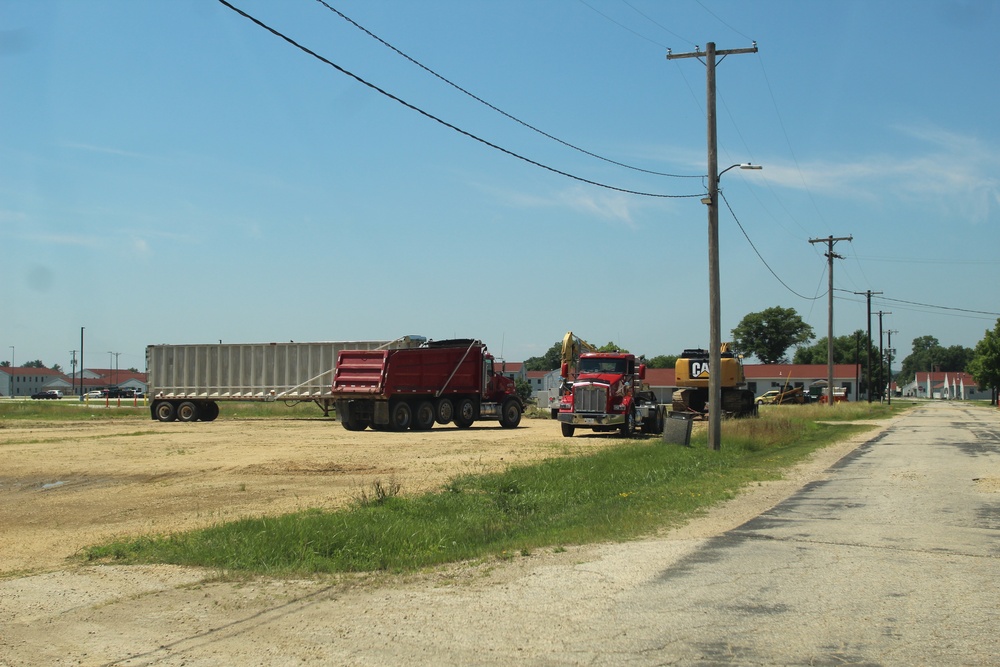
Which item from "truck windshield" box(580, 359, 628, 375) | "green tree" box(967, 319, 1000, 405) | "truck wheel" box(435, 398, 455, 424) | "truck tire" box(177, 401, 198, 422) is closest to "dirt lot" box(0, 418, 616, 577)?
"truck wheel" box(435, 398, 455, 424)

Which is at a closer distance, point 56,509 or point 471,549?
point 471,549

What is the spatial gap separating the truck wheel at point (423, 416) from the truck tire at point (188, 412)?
44.5 feet

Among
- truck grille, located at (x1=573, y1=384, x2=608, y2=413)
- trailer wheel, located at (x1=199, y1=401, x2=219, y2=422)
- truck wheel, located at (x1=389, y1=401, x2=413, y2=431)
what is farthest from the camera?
trailer wheel, located at (x1=199, y1=401, x2=219, y2=422)

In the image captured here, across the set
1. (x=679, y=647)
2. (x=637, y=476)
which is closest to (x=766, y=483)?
(x=637, y=476)

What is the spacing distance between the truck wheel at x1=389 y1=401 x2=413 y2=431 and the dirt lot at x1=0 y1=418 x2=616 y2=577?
76 cm

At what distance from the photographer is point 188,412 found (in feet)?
141

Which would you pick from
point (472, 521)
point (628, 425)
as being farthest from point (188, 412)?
point (472, 521)

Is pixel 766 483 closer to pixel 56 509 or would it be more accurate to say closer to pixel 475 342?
pixel 56 509

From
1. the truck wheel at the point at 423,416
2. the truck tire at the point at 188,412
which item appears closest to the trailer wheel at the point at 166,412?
the truck tire at the point at 188,412

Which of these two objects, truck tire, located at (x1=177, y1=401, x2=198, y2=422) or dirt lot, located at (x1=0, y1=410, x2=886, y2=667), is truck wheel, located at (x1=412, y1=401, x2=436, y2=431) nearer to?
truck tire, located at (x1=177, y1=401, x2=198, y2=422)

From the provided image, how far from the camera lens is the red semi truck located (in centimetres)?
3114

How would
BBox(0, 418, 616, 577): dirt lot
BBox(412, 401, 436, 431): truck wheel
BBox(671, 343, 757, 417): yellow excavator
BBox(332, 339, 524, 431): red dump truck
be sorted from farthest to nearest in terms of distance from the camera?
BBox(671, 343, 757, 417): yellow excavator, BBox(412, 401, 436, 431): truck wheel, BBox(332, 339, 524, 431): red dump truck, BBox(0, 418, 616, 577): dirt lot

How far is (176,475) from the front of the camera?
60.6 ft

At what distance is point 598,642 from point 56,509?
1055 centimetres
